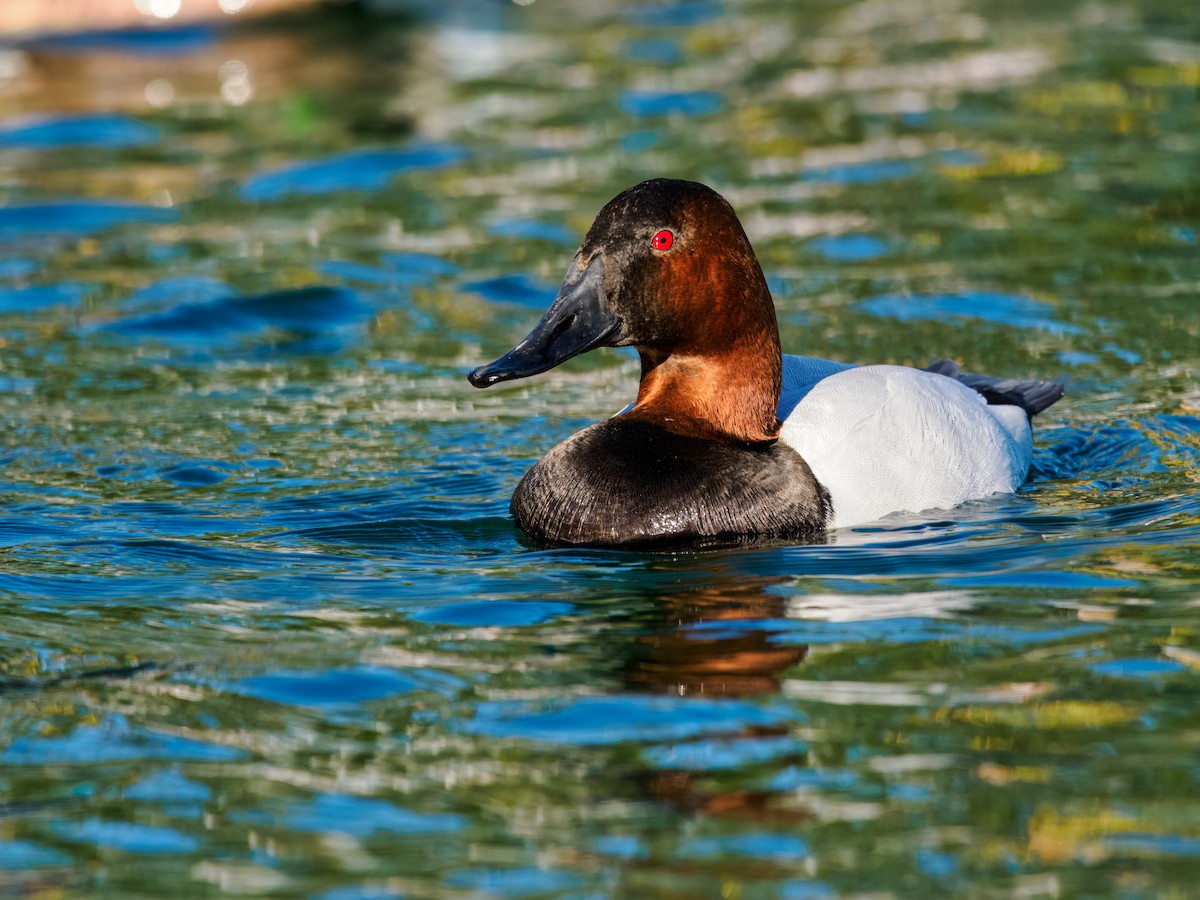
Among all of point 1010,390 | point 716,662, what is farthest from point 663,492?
point 1010,390

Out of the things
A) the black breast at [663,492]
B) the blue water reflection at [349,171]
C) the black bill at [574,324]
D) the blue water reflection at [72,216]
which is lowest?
the black breast at [663,492]

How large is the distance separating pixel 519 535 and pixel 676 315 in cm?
101

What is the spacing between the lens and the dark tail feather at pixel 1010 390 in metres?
7.55

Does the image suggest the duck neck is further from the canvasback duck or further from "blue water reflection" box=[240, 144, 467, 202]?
"blue water reflection" box=[240, 144, 467, 202]

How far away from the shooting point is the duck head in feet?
21.1

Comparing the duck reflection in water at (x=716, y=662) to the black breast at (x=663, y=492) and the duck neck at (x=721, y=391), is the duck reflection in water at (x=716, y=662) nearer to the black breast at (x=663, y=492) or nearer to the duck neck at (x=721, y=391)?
the black breast at (x=663, y=492)

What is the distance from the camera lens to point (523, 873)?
13.3 ft

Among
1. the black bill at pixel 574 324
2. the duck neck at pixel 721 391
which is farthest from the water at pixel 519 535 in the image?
the black bill at pixel 574 324

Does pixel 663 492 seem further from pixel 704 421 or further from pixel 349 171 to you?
pixel 349 171

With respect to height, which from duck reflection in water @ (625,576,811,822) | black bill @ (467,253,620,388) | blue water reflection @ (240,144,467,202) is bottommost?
duck reflection in water @ (625,576,811,822)

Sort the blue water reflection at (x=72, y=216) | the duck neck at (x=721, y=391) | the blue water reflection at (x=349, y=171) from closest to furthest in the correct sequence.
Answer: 1. the duck neck at (x=721, y=391)
2. the blue water reflection at (x=72, y=216)
3. the blue water reflection at (x=349, y=171)

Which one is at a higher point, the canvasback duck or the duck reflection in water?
the canvasback duck

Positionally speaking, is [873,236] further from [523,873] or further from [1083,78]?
[523,873]

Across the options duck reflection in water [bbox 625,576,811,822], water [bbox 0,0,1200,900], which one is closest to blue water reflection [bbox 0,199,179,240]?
water [bbox 0,0,1200,900]
